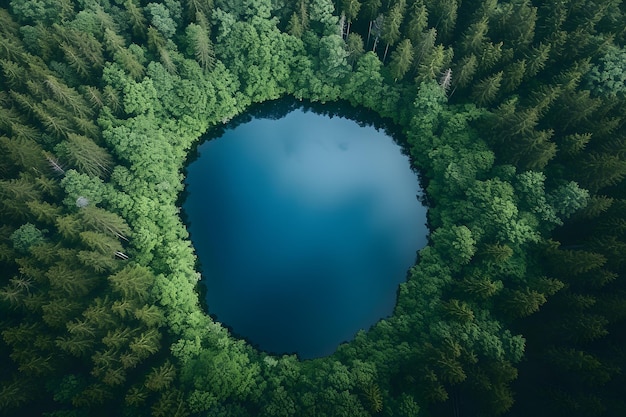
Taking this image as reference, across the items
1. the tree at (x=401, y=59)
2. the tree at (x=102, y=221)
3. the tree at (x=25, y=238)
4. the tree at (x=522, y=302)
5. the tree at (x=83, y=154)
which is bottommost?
the tree at (x=522, y=302)

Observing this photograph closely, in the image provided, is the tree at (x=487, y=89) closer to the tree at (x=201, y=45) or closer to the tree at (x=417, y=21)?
the tree at (x=417, y=21)

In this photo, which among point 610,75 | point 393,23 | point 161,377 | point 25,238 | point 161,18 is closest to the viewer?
point 161,377

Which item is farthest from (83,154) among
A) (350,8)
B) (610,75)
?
(610,75)

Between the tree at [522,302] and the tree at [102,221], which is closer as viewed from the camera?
the tree at [522,302]

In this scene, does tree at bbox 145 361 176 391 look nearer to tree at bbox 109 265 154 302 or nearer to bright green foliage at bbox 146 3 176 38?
tree at bbox 109 265 154 302

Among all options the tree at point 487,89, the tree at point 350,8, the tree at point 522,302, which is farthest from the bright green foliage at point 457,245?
the tree at point 350,8

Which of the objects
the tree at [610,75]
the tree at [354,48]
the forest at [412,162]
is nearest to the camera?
the forest at [412,162]

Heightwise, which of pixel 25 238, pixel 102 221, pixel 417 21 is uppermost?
pixel 417 21

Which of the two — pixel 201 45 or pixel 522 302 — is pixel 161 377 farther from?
pixel 201 45
